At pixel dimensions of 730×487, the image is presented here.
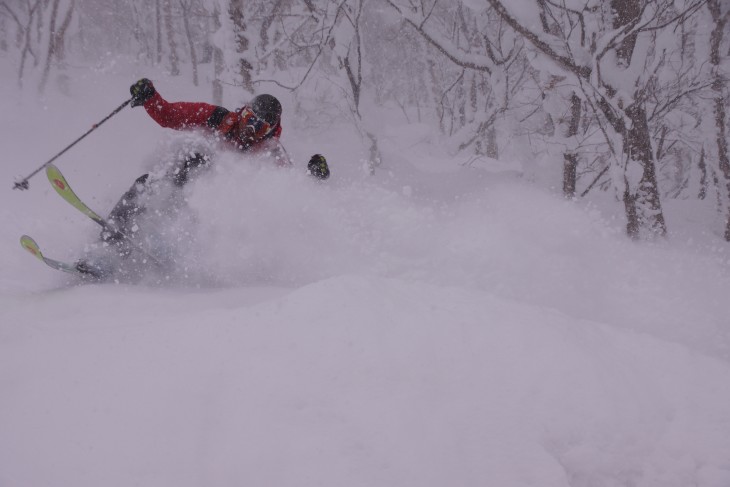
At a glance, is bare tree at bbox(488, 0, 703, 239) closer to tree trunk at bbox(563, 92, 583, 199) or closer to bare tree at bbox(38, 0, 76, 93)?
tree trunk at bbox(563, 92, 583, 199)

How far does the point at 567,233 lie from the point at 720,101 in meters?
5.51

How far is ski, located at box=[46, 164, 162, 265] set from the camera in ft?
11.8

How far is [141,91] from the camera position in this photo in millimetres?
4273

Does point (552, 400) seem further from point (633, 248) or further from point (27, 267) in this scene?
point (27, 267)

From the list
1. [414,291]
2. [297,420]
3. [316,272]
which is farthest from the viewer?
[316,272]

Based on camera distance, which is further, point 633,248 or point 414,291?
point 633,248

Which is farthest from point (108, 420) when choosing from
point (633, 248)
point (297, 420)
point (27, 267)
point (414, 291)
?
→ point (633, 248)

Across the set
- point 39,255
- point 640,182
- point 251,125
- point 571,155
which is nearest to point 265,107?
point 251,125

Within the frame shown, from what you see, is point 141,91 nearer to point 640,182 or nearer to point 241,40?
point 241,40

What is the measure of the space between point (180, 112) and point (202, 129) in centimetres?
33

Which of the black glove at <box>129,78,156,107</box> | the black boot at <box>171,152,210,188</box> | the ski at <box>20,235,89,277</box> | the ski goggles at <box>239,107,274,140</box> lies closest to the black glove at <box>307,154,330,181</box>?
the ski goggles at <box>239,107,274,140</box>

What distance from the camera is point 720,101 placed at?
691 centimetres

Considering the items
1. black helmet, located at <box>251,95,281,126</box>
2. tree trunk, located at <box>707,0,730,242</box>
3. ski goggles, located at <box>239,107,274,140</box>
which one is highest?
tree trunk, located at <box>707,0,730,242</box>

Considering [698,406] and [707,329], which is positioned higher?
[707,329]
